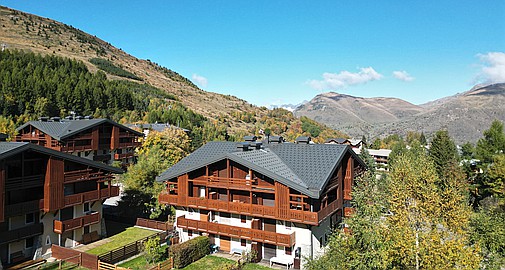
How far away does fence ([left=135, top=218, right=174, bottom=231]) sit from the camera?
32.1 m

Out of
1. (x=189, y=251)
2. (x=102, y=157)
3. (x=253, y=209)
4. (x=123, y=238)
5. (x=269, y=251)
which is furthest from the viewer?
(x=102, y=157)

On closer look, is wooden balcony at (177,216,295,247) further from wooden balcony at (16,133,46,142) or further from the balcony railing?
wooden balcony at (16,133,46,142)

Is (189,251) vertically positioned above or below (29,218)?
below

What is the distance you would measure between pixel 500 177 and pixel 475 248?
27347 millimetres

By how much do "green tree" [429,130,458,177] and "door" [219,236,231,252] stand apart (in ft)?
119

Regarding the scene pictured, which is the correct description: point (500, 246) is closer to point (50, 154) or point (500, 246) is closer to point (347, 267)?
point (347, 267)

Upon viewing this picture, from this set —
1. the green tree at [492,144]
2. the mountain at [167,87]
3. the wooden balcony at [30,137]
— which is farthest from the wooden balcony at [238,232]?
the mountain at [167,87]

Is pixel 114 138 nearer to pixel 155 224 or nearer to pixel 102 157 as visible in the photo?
pixel 102 157

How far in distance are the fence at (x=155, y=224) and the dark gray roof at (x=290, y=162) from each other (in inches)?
203

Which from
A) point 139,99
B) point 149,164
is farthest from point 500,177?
point 139,99

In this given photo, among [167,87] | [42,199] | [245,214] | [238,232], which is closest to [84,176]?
[42,199]

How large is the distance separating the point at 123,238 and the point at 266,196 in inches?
520

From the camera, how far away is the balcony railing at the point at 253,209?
2372 centimetres

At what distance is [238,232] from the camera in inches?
1030
